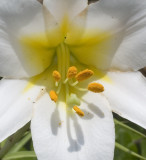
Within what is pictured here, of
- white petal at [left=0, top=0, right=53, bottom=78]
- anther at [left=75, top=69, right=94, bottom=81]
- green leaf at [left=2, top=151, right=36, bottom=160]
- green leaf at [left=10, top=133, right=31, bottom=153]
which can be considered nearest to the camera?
white petal at [left=0, top=0, right=53, bottom=78]

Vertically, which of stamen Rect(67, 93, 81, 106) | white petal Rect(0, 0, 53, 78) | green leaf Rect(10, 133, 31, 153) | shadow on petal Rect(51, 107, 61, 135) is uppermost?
white petal Rect(0, 0, 53, 78)

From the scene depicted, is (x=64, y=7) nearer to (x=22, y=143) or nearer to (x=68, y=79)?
(x=68, y=79)

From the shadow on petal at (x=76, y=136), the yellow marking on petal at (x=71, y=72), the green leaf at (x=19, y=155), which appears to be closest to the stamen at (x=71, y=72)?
the yellow marking on petal at (x=71, y=72)

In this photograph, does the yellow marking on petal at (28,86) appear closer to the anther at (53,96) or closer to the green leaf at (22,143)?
the anther at (53,96)

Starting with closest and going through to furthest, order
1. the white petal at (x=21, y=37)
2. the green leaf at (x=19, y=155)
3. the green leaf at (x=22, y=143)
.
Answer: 1. the white petal at (x=21, y=37)
2. the green leaf at (x=19, y=155)
3. the green leaf at (x=22, y=143)

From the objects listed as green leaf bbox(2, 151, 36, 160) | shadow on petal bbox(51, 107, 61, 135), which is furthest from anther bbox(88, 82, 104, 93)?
green leaf bbox(2, 151, 36, 160)

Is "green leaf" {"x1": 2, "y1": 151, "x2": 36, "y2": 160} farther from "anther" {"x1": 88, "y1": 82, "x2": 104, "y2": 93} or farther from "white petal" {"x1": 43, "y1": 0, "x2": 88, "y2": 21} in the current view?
"white petal" {"x1": 43, "y1": 0, "x2": 88, "y2": 21}
